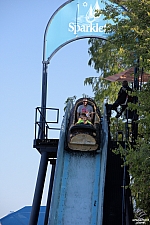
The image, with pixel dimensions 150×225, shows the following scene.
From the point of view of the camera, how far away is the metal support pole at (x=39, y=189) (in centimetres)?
1753

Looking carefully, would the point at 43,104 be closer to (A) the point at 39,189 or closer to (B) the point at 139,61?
(A) the point at 39,189

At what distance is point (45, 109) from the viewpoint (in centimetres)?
1959

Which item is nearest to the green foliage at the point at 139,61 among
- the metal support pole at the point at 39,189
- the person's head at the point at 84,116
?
the person's head at the point at 84,116

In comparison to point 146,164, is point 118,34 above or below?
above

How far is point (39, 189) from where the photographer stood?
58.5 feet

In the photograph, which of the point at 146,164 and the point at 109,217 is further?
the point at 109,217

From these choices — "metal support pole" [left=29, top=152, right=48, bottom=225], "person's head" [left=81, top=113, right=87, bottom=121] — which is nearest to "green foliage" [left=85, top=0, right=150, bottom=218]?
"person's head" [left=81, top=113, right=87, bottom=121]

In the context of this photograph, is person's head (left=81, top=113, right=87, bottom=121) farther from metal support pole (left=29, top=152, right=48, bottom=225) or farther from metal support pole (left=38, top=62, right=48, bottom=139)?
metal support pole (left=38, top=62, right=48, bottom=139)

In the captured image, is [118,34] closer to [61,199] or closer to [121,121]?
[61,199]

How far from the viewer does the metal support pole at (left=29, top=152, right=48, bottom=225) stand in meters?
17.5

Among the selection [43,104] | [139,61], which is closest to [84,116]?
[43,104]

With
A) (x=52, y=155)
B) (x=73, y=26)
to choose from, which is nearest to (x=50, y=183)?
(x=52, y=155)

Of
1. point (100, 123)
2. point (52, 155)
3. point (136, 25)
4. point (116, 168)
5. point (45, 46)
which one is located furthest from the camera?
point (45, 46)

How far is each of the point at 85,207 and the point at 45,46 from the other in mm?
7378
